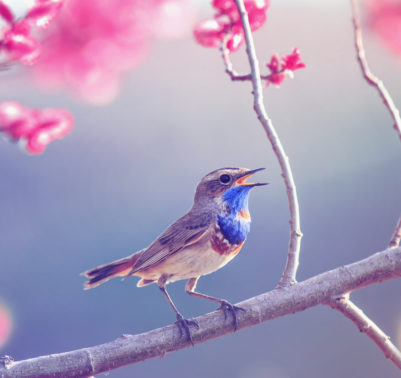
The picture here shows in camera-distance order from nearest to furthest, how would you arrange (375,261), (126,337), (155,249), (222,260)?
(126,337) < (375,261) < (222,260) < (155,249)

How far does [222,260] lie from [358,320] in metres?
0.42

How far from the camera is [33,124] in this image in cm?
123

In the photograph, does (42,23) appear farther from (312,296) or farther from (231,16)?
(312,296)

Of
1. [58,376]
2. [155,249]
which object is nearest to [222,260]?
[155,249]

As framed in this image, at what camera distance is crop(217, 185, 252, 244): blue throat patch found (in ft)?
5.16

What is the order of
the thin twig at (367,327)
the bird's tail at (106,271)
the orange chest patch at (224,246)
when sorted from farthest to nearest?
the bird's tail at (106,271), the orange chest patch at (224,246), the thin twig at (367,327)

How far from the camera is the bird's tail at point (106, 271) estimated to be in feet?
5.46

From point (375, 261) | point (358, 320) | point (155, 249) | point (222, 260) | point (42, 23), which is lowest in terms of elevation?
point (358, 320)

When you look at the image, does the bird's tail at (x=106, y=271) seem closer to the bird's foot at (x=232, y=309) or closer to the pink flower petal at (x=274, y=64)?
the bird's foot at (x=232, y=309)

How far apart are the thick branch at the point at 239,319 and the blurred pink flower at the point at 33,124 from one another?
19.2 inches

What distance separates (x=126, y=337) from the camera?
1211 millimetres

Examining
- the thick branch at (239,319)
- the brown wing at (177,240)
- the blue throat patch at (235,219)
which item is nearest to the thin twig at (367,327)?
the thick branch at (239,319)

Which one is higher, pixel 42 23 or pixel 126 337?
pixel 42 23

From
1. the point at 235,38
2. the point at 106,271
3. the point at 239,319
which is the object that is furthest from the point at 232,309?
the point at 235,38
